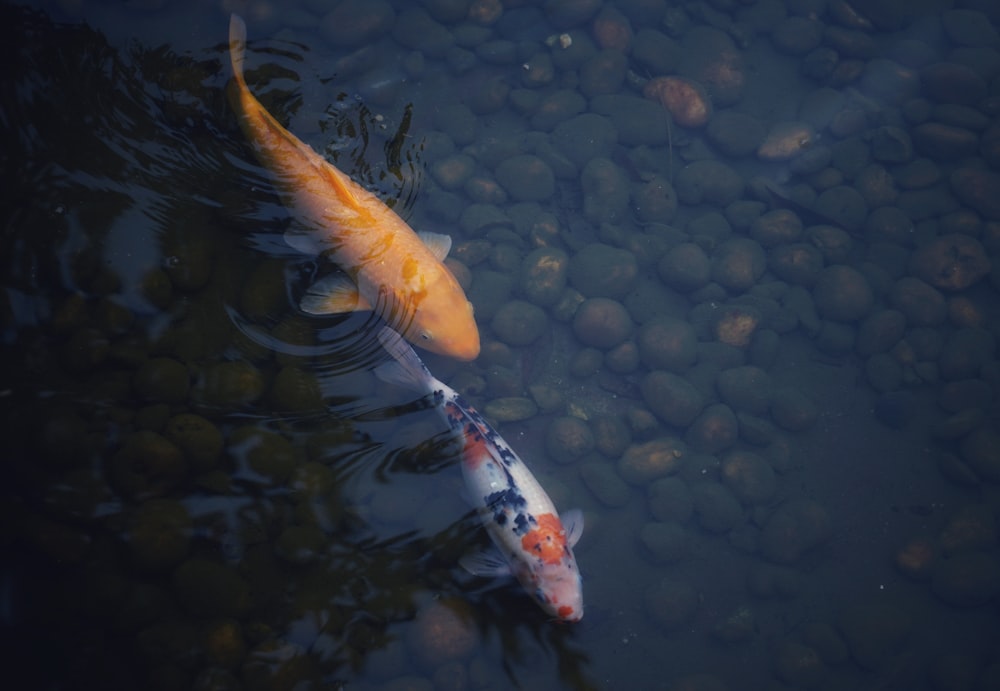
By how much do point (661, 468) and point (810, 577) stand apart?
146 cm

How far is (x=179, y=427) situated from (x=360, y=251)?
1.68m

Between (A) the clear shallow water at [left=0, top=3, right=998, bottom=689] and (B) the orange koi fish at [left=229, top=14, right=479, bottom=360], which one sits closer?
(A) the clear shallow water at [left=0, top=3, right=998, bottom=689]

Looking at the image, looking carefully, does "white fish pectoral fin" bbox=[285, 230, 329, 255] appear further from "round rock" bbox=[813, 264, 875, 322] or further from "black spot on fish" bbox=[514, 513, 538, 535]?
"round rock" bbox=[813, 264, 875, 322]

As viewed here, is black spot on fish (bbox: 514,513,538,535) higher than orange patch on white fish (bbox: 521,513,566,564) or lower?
higher

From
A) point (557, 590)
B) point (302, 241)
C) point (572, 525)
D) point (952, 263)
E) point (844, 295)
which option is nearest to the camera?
point (557, 590)

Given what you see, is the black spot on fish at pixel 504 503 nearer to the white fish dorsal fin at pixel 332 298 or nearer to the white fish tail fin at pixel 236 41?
the white fish dorsal fin at pixel 332 298

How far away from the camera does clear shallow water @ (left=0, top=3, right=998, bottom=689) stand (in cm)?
343

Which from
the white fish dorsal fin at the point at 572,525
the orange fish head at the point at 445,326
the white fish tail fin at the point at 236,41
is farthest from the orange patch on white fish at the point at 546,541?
the white fish tail fin at the point at 236,41

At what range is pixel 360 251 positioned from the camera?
4.43m

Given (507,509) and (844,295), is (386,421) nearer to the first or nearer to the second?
(507,509)

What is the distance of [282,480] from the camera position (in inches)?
150

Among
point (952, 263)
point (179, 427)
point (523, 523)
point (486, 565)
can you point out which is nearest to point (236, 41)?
point (179, 427)

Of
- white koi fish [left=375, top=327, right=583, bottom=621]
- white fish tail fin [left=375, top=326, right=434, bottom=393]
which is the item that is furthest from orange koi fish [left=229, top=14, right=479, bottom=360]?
white koi fish [left=375, top=327, right=583, bottom=621]

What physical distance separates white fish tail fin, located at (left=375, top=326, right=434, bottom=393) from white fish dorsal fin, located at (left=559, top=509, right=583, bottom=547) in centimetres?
134
